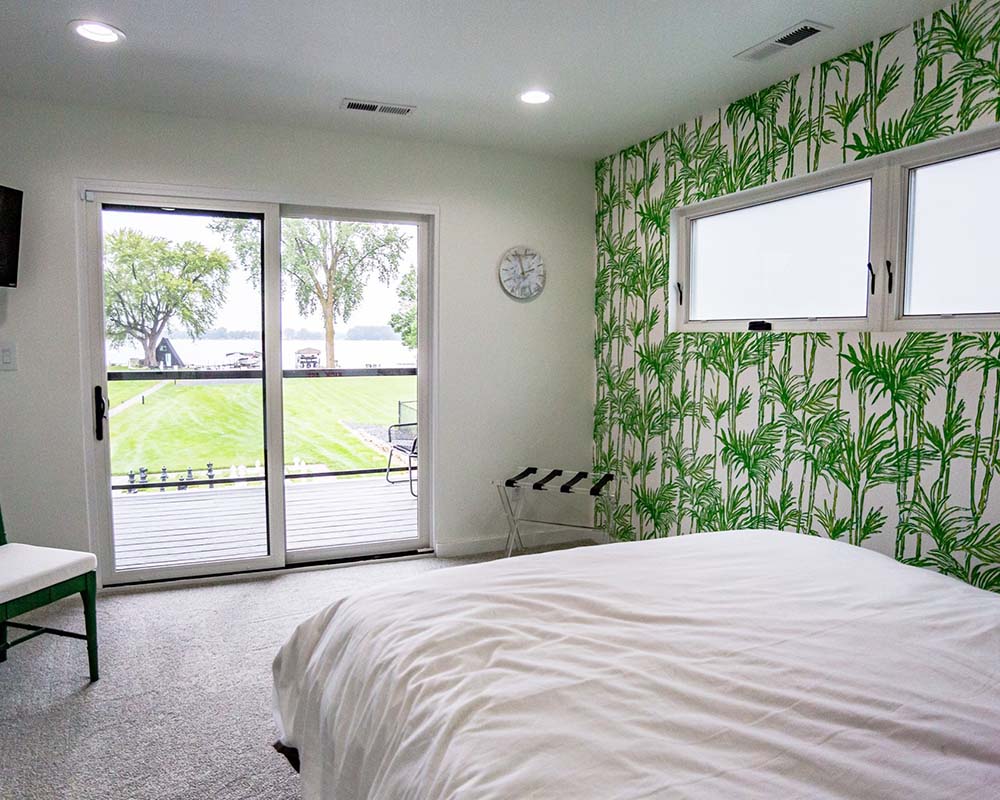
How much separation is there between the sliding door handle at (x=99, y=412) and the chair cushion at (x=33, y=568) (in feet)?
2.98

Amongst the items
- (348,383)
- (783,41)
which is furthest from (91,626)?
(783,41)

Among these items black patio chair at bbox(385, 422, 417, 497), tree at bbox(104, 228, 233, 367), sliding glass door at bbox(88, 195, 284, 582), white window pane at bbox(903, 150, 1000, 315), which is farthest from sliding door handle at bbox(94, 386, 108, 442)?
white window pane at bbox(903, 150, 1000, 315)

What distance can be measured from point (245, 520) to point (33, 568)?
4.86 ft

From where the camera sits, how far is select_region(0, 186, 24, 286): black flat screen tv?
3.19 metres

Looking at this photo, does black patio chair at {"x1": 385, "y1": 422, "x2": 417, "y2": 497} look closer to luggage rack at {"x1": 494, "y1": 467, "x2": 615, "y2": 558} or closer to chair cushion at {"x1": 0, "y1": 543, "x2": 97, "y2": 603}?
luggage rack at {"x1": 494, "y1": 467, "x2": 615, "y2": 558}

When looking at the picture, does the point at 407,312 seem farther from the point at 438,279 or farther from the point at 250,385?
the point at 250,385

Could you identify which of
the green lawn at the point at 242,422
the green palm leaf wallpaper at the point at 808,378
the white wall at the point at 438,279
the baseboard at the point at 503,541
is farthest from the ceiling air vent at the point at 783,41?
the baseboard at the point at 503,541

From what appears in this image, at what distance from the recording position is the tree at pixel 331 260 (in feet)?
13.1

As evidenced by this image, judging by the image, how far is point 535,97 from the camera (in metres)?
3.35

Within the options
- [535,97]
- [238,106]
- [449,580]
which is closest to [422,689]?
[449,580]

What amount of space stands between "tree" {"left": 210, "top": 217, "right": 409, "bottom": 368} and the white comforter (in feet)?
8.10

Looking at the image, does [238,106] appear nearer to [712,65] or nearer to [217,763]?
[712,65]

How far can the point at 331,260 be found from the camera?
4.09 meters

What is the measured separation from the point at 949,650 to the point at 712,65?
249cm
